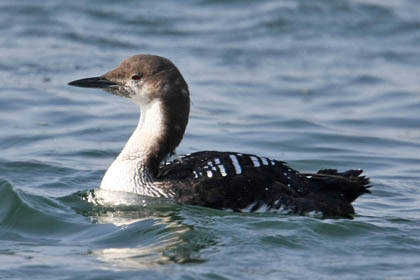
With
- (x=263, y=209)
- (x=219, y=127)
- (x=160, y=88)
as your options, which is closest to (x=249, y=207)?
(x=263, y=209)

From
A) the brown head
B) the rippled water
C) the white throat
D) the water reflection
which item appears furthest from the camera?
the brown head

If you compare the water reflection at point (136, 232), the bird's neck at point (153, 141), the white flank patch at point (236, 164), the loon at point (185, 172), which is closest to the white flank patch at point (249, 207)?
the loon at point (185, 172)

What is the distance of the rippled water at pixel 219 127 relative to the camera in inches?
261

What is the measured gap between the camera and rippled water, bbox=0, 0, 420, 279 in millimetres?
6617

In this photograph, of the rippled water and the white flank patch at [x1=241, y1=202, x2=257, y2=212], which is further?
the white flank patch at [x1=241, y1=202, x2=257, y2=212]

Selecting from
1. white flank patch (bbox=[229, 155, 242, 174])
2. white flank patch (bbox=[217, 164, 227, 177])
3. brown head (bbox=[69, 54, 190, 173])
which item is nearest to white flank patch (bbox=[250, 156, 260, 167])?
white flank patch (bbox=[229, 155, 242, 174])

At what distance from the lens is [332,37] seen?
16.8m

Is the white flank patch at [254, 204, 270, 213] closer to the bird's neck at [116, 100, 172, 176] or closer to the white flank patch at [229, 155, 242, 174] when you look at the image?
the white flank patch at [229, 155, 242, 174]

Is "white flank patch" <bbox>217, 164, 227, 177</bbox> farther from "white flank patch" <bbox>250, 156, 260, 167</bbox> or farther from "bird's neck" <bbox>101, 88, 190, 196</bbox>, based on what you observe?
"bird's neck" <bbox>101, 88, 190, 196</bbox>

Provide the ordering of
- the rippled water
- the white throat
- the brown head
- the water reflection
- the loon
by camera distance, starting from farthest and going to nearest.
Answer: the brown head → the white throat → the loon → the rippled water → the water reflection

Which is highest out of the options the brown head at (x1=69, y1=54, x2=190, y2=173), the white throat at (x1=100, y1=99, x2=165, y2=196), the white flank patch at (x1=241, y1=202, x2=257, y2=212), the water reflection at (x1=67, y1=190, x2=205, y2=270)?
the brown head at (x1=69, y1=54, x2=190, y2=173)

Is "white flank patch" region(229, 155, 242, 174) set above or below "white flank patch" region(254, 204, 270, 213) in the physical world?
above

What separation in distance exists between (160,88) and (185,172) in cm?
77

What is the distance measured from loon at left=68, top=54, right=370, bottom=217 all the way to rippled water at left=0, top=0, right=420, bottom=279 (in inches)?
5.6
